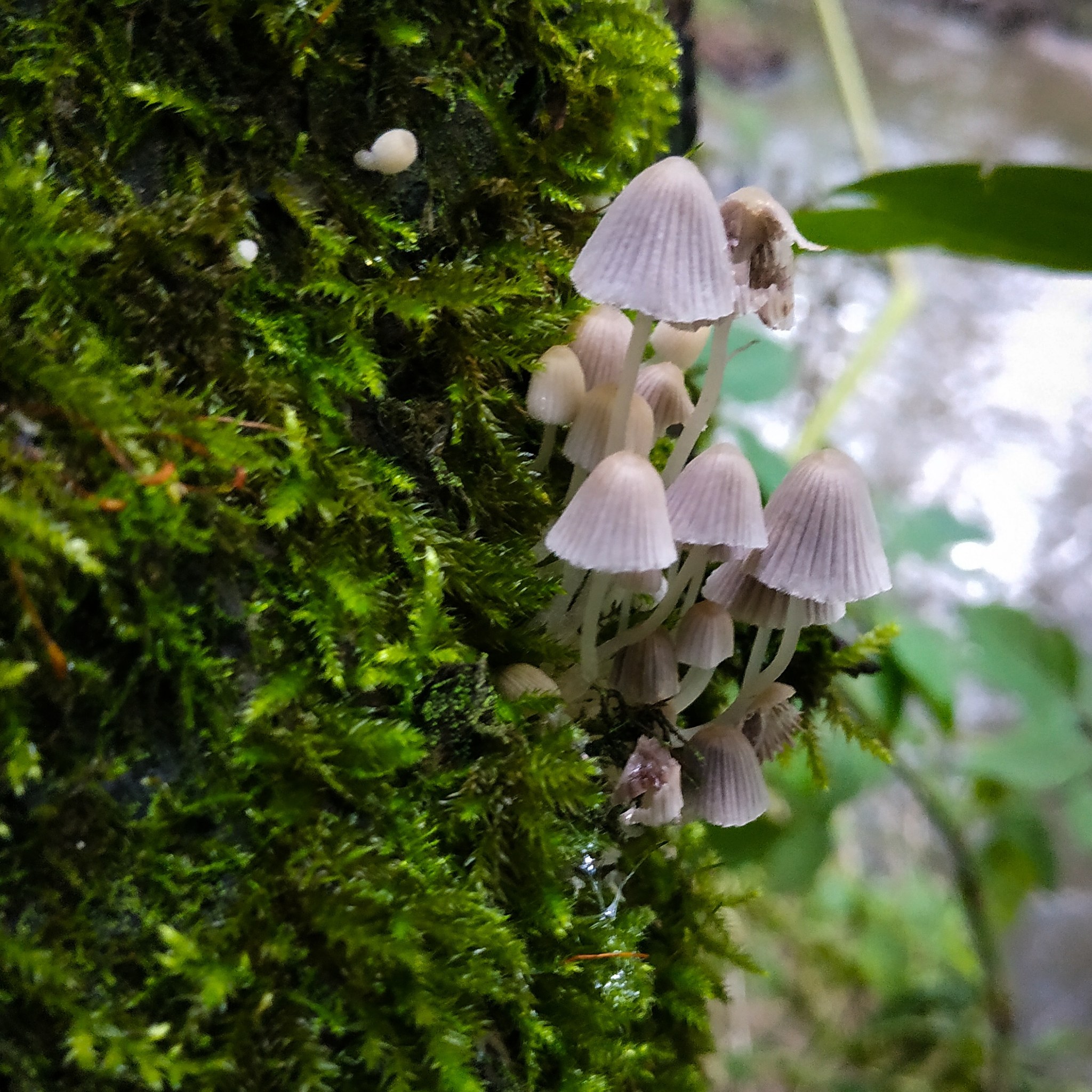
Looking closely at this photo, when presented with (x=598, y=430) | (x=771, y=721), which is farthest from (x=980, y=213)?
(x=771, y=721)

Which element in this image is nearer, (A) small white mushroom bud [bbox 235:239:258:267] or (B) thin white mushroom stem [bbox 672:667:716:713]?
(A) small white mushroom bud [bbox 235:239:258:267]

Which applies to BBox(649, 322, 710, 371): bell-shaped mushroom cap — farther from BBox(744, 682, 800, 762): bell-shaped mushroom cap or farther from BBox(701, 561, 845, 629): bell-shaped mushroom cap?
BBox(744, 682, 800, 762): bell-shaped mushroom cap

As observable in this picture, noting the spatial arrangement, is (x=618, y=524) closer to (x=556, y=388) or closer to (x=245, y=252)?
(x=556, y=388)

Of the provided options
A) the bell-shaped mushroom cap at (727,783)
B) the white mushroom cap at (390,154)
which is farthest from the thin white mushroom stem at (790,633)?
the white mushroom cap at (390,154)

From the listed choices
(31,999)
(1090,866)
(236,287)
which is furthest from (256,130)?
(1090,866)

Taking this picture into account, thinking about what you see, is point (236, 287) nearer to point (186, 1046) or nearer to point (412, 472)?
point (412, 472)

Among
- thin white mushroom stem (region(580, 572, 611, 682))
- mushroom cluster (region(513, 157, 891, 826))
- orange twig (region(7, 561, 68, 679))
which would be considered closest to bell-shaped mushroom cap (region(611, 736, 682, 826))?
mushroom cluster (region(513, 157, 891, 826))
